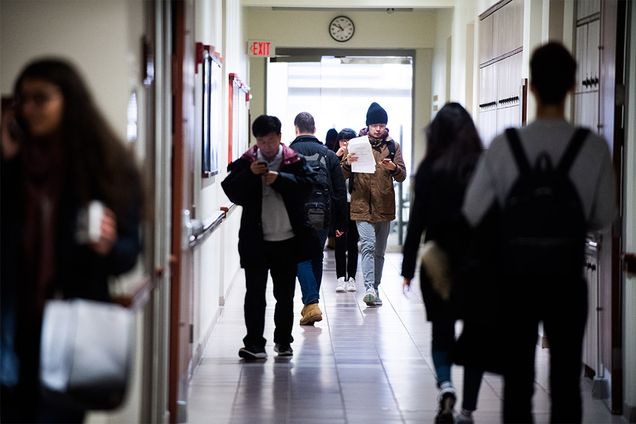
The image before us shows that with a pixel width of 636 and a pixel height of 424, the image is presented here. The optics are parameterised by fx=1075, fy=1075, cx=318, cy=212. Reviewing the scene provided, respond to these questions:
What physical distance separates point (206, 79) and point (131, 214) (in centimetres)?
409

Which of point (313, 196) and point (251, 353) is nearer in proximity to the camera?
point (251, 353)

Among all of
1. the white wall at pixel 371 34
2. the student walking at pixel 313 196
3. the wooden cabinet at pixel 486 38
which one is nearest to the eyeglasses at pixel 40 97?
the student walking at pixel 313 196

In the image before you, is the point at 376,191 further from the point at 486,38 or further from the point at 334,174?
the point at 486,38

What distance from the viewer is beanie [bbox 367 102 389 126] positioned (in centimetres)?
938

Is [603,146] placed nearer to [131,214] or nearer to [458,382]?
[131,214]

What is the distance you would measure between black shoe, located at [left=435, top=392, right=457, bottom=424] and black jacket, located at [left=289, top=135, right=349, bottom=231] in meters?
3.58

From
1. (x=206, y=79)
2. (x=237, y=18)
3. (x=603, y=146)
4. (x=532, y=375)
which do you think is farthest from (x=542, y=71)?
(x=237, y=18)

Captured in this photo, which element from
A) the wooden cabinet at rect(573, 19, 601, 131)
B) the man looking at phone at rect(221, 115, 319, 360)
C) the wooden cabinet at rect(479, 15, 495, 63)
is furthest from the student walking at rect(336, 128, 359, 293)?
the wooden cabinet at rect(573, 19, 601, 131)

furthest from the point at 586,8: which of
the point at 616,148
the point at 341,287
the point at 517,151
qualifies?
the point at 341,287

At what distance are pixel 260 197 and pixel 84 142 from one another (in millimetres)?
3933

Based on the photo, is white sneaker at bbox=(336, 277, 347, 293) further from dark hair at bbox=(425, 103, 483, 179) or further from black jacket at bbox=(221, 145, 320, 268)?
dark hair at bbox=(425, 103, 483, 179)

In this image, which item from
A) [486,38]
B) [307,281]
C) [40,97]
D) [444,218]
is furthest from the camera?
[486,38]

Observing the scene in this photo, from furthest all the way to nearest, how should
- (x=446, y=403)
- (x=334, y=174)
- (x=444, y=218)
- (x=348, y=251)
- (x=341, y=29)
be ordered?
(x=341, y=29), (x=348, y=251), (x=334, y=174), (x=446, y=403), (x=444, y=218)

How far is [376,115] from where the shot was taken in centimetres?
941
